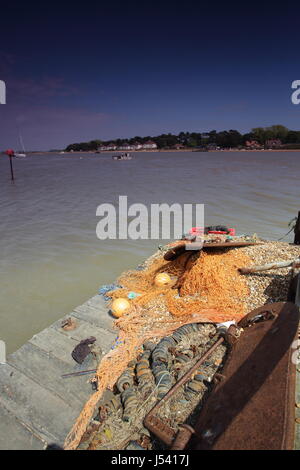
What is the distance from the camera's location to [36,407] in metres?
3.34

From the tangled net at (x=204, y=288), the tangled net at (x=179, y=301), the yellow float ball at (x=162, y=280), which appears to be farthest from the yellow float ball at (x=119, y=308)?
the yellow float ball at (x=162, y=280)

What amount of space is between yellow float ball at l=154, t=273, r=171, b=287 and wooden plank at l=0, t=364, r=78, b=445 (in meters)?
2.99

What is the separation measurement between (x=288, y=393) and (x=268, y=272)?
11.5 ft

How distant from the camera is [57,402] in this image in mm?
3420

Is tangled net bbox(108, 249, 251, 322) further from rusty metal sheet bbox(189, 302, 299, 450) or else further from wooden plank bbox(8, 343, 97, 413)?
wooden plank bbox(8, 343, 97, 413)

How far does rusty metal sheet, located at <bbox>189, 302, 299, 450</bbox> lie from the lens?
2.18 meters

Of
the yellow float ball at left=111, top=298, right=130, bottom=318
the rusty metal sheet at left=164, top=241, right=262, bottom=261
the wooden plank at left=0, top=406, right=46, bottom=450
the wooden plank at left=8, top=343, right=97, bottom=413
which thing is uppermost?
the rusty metal sheet at left=164, top=241, right=262, bottom=261

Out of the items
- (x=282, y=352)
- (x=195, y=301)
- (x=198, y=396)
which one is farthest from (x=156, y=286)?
(x=282, y=352)

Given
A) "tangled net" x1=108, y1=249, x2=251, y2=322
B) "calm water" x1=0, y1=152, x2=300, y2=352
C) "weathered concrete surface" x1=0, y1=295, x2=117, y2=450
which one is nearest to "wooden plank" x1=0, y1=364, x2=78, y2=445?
"weathered concrete surface" x1=0, y1=295, x2=117, y2=450

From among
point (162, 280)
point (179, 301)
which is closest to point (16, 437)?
point (179, 301)

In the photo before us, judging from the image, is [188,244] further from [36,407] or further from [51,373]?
[36,407]

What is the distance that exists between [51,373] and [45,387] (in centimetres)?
24

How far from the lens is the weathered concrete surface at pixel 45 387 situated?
3064 millimetres

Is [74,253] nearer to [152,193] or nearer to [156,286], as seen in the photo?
[156,286]
